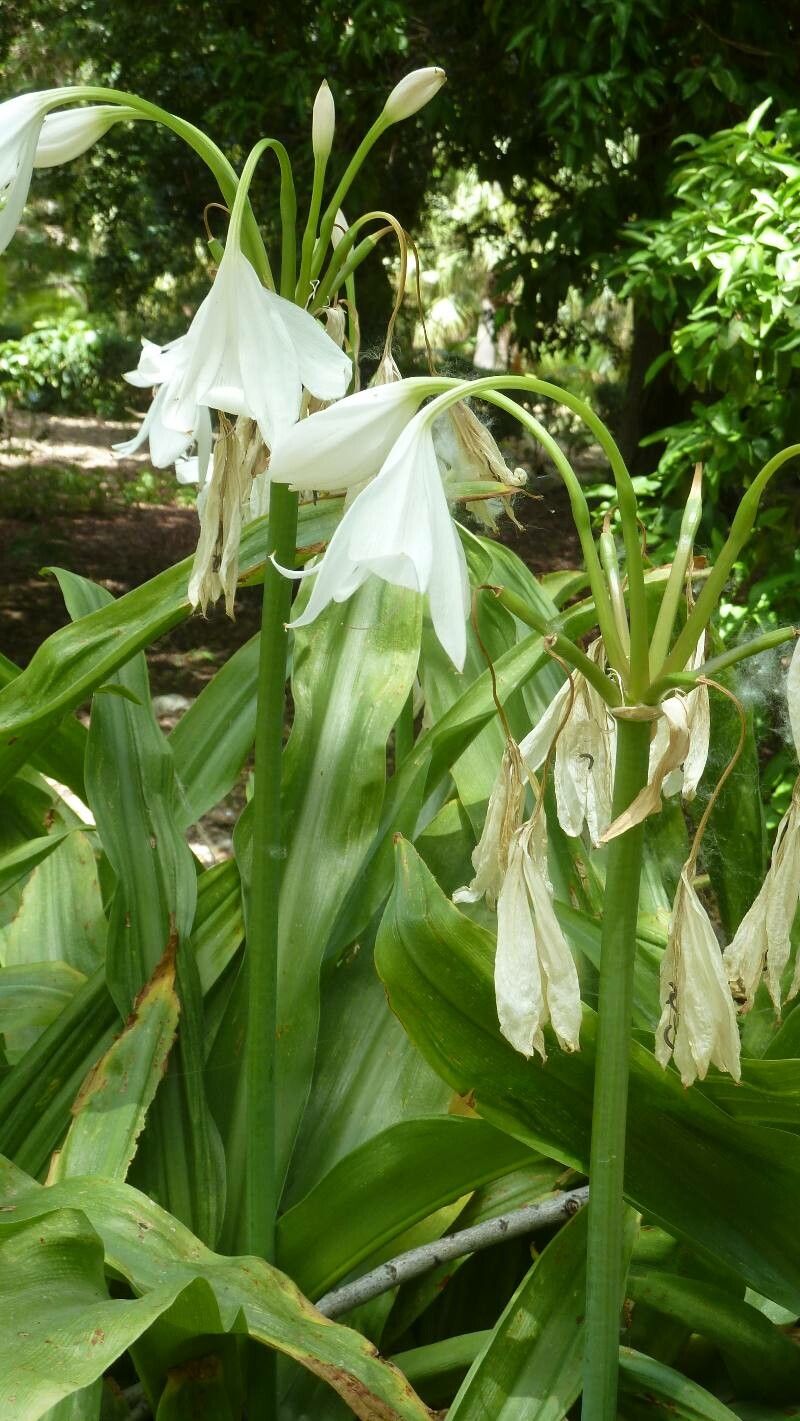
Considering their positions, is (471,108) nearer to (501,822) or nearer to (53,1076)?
(53,1076)

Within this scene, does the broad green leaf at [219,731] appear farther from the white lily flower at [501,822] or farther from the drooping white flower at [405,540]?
the drooping white flower at [405,540]

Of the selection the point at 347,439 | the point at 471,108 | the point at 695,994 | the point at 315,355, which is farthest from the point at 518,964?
the point at 471,108

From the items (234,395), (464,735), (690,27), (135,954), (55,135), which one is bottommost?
(135,954)

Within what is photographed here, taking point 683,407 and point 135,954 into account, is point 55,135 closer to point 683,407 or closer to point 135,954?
point 135,954

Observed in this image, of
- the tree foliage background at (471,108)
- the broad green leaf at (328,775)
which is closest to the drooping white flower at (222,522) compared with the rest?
the broad green leaf at (328,775)

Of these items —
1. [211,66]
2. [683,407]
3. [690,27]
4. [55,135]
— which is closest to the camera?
[55,135]

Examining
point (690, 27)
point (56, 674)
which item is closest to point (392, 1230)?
point (56, 674)
